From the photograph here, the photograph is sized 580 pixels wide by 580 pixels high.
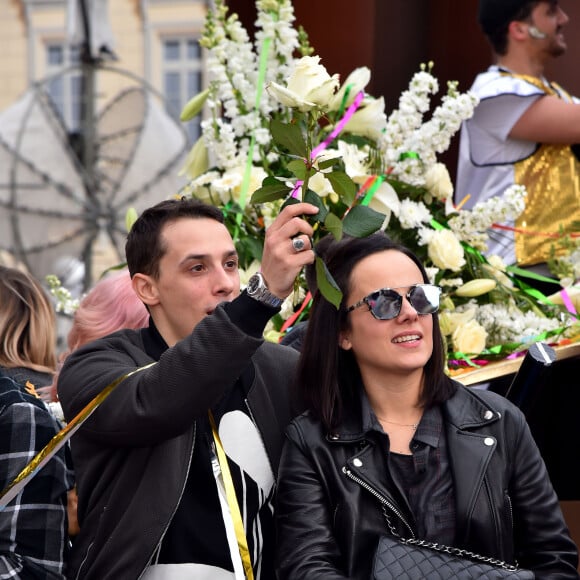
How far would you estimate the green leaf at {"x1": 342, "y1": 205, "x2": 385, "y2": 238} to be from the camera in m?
2.42

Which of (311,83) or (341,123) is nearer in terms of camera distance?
(311,83)

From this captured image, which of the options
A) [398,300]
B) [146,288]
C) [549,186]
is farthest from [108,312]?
[549,186]

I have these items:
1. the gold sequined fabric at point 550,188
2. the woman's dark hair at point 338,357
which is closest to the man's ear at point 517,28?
the gold sequined fabric at point 550,188

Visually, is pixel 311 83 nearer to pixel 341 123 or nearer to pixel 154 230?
pixel 154 230

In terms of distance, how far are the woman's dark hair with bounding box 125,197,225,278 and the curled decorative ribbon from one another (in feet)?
1.24

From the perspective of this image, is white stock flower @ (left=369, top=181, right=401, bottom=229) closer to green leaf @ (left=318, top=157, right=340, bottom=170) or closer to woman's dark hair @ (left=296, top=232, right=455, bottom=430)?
woman's dark hair @ (left=296, top=232, right=455, bottom=430)

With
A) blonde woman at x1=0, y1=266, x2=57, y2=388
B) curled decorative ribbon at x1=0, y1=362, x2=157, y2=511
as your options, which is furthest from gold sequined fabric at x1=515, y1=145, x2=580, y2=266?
curled decorative ribbon at x1=0, y1=362, x2=157, y2=511

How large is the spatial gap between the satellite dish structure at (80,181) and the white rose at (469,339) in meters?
9.73

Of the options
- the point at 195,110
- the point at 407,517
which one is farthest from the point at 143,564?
the point at 195,110

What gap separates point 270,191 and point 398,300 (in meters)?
0.43

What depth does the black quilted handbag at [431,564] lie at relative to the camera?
2.40 meters

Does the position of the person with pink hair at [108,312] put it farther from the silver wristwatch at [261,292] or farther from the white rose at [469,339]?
the silver wristwatch at [261,292]

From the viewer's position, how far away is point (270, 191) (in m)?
2.46

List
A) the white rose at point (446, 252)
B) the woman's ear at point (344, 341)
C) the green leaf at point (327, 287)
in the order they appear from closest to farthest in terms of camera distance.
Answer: the green leaf at point (327, 287) → the woman's ear at point (344, 341) → the white rose at point (446, 252)
